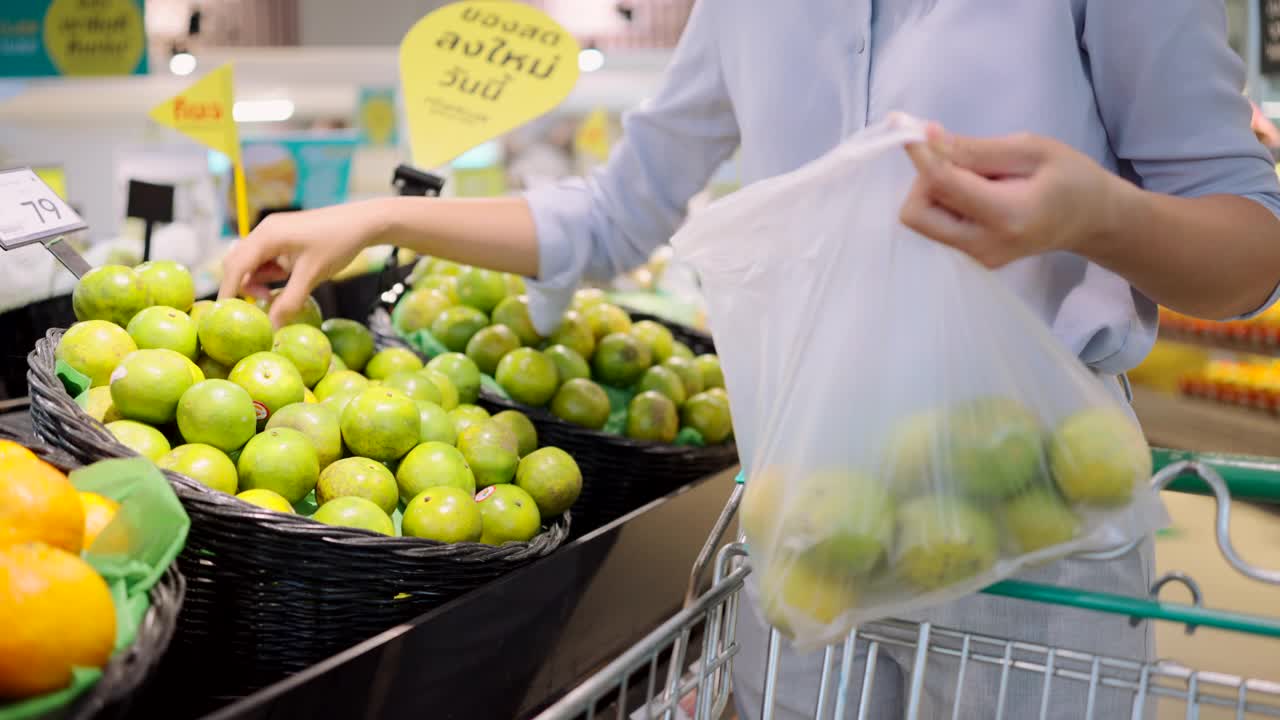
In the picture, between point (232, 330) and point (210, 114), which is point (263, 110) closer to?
point (210, 114)

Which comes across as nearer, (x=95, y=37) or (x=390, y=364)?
(x=390, y=364)

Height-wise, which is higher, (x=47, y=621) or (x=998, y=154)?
(x=998, y=154)

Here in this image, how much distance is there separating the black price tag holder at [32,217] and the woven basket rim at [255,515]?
24 cm

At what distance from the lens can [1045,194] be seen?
747 millimetres

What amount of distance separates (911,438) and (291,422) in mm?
920

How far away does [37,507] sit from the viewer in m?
0.83

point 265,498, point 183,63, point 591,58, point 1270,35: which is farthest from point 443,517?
point 1270,35

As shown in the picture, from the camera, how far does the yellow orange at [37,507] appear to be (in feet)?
2.69

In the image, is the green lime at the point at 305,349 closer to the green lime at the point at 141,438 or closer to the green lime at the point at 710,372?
the green lime at the point at 141,438

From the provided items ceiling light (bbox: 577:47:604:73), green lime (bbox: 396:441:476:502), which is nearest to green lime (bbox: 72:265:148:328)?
green lime (bbox: 396:441:476:502)

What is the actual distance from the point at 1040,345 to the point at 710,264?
29 cm

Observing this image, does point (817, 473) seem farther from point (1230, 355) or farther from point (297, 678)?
point (1230, 355)

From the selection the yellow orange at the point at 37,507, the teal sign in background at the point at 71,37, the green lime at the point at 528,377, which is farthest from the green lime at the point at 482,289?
the teal sign in background at the point at 71,37

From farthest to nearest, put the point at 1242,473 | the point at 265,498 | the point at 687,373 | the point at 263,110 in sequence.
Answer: the point at 263,110
the point at 687,373
the point at 265,498
the point at 1242,473
